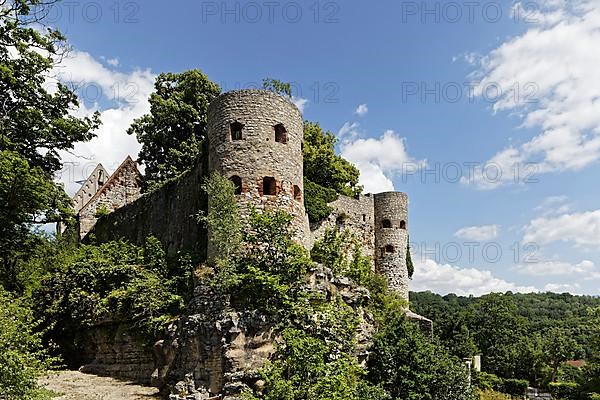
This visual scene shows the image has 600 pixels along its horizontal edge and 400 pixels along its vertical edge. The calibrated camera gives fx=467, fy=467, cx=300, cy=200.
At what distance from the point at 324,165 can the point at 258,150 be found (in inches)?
542

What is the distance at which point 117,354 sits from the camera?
17.0m

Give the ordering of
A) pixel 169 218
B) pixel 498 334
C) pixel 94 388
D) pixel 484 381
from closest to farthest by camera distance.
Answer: pixel 94 388
pixel 169 218
pixel 484 381
pixel 498 334

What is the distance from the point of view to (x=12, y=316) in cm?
1153

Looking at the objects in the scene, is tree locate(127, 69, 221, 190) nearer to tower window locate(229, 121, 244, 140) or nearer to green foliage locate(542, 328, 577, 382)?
tower window locate(229, 121, 244, 140)

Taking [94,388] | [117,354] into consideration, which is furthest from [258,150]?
[94,388]

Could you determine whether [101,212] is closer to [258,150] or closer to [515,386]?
[258,150]

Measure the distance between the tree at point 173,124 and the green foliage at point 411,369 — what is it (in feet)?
60.2

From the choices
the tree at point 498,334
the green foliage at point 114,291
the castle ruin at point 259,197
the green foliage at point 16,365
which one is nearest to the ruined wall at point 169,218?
the castle ruin at point 259,197

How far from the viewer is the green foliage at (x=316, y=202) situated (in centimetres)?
2159

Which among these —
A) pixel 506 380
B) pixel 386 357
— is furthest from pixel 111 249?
pixel 506 380

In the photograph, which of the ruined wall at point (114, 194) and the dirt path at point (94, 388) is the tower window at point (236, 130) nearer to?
A: the dirt path at point (94, 388)

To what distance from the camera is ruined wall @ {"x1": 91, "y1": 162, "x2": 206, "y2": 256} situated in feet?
59.3

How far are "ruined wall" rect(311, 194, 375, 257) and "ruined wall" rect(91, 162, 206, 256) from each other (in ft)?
19.5

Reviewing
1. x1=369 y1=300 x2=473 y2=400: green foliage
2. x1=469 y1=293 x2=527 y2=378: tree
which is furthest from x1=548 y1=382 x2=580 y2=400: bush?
x1=369 y1=300 x2=473 y2=400: green foliage
